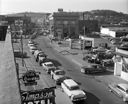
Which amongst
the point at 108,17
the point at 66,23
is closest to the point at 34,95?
the point at 66,23

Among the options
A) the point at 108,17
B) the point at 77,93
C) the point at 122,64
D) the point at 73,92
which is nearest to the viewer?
the point at 77,93

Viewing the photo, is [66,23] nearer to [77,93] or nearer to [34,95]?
[77,93]

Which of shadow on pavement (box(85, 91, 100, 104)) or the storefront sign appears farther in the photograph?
shadow on pavement (box(85, 91, 100, 104))

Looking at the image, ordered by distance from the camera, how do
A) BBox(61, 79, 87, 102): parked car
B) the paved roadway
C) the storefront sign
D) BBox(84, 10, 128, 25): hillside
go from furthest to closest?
BBox(84, 10, 128, 25): hillside → the paved roadway → BBox(61, 79, 87, 102): parked car → the storefront sign

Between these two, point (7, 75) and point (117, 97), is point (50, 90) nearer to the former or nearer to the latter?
point (7, 75)

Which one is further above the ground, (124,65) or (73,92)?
(124,65)

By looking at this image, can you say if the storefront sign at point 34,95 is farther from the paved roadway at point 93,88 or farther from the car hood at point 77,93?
the paved roadway at point 93,88

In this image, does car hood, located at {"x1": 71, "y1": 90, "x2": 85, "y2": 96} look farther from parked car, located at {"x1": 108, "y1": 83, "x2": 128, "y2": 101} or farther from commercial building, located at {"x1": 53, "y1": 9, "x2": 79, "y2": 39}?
commercial building, located at {"x1": 53, "y1": 9, "x2": 79, "y2": 39}

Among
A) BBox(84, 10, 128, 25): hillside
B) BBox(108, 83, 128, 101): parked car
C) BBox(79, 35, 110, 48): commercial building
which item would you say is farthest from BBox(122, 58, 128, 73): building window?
BBox(84, 10, 128, 25): hillside

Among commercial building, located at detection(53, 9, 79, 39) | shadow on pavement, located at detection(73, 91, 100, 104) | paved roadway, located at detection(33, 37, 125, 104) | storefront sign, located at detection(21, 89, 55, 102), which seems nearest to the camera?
storefront sign, located at detection(21, 89, 55, 102)

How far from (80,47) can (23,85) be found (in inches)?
834

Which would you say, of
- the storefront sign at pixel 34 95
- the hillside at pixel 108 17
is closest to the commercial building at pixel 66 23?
the storefront sign at pixel 34 95

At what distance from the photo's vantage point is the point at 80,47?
27.9 meters

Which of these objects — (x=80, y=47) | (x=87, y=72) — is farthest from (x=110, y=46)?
(x=87, y=72)
